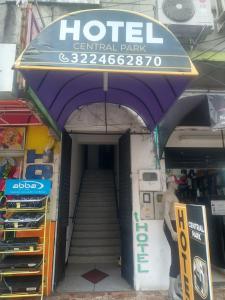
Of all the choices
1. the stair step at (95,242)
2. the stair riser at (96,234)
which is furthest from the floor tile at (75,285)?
the stair riser at (96,234)

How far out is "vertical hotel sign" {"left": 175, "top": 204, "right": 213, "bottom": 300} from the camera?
281 cm

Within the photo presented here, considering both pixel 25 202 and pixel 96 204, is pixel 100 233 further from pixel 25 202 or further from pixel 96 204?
pixel 25 202

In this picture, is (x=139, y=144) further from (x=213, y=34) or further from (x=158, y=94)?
(x=213, y=34)

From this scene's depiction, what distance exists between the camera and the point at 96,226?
7.61m

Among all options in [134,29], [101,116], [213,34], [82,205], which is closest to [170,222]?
[101,116]

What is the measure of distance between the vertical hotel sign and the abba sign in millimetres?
1737

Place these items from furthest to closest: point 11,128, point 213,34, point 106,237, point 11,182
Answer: point 106,237, point 213,34, point 11,128, point 11,182

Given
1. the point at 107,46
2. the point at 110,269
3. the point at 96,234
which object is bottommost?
the point at 110,269

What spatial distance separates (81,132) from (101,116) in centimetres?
57

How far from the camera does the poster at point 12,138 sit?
17.3 ft

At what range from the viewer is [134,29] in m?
3.32

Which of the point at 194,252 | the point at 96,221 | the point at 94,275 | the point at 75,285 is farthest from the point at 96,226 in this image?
the point at 194,252

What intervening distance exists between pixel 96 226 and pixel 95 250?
1.02 meters

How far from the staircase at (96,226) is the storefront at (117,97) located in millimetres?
1348
